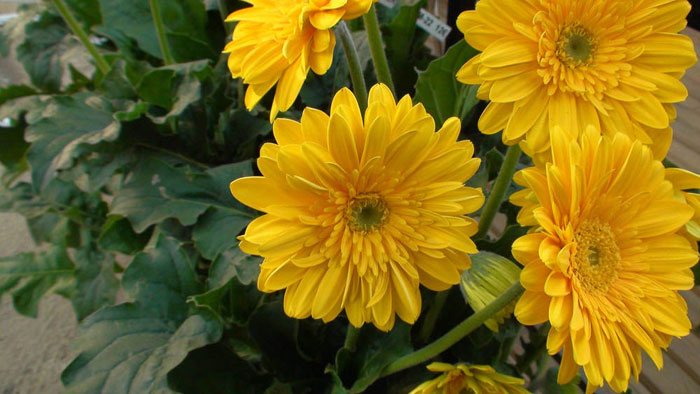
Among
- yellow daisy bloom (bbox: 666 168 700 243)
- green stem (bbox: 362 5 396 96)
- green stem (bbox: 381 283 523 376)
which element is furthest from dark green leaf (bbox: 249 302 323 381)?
yellow daisy bloom (bbox: 666 168 700 243)

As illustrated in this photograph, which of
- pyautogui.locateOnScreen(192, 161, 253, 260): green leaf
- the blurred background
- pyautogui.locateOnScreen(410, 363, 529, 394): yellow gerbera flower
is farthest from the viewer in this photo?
the blurred background

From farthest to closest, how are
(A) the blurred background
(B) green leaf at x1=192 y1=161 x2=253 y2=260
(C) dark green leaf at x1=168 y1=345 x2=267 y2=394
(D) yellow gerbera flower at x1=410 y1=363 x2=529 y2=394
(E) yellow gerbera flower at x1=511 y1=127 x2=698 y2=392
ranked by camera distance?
(A) the blurred background → (B) green leaf at x1=192 y1=161 x2=253 y2=260 → (C) dark green leaf at x1=168 y1=345 x2=267 y2=394 → (D) yellow gerbera flower at x1=410 y1=363 x2=529 y2=394 → (E) yellow gerbera flower at x1=511 y1=127 x2=698 y2=392

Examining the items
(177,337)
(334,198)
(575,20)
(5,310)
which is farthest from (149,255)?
(5,310)

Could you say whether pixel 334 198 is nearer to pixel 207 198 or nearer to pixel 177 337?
pixel 177 337

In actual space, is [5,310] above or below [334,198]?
below

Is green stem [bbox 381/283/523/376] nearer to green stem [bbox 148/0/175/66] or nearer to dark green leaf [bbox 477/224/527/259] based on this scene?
dark green leaf [bbox 477/224/527/259]

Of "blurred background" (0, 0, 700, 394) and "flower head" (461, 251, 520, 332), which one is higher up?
"flower head" (461, 251, 520, 332)
